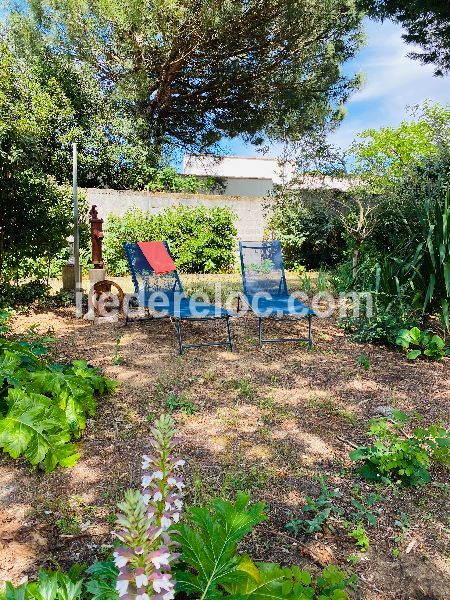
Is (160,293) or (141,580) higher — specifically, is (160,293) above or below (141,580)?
above

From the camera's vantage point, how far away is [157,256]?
5418 millimetres


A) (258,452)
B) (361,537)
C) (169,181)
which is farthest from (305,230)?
(361,537)

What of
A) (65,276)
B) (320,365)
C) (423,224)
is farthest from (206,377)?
(65,276)

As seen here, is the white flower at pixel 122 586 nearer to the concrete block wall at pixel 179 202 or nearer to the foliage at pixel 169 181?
the concrete block wall at pixel 179 202

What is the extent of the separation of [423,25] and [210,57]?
22.3 feet

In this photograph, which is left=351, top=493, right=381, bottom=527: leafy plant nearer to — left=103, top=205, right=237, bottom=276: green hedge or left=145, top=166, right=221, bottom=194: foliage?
left=103, top=205, right=237, bottom=276: green hedge

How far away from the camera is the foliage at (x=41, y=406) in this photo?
238 cm

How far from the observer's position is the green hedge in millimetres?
9281

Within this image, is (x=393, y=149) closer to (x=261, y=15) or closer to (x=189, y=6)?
(x=261, y=15)

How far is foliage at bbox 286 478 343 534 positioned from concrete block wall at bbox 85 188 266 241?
8.46 m

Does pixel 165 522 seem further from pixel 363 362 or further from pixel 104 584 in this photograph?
pixel 363 362

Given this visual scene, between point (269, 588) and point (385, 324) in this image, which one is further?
point (385, 324)

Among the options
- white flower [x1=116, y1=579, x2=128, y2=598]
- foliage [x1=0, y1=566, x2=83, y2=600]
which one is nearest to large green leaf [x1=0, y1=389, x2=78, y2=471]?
foliage [x1=0, y1=566, x2=83, y2=600]

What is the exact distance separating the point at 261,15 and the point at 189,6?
6.58ft
